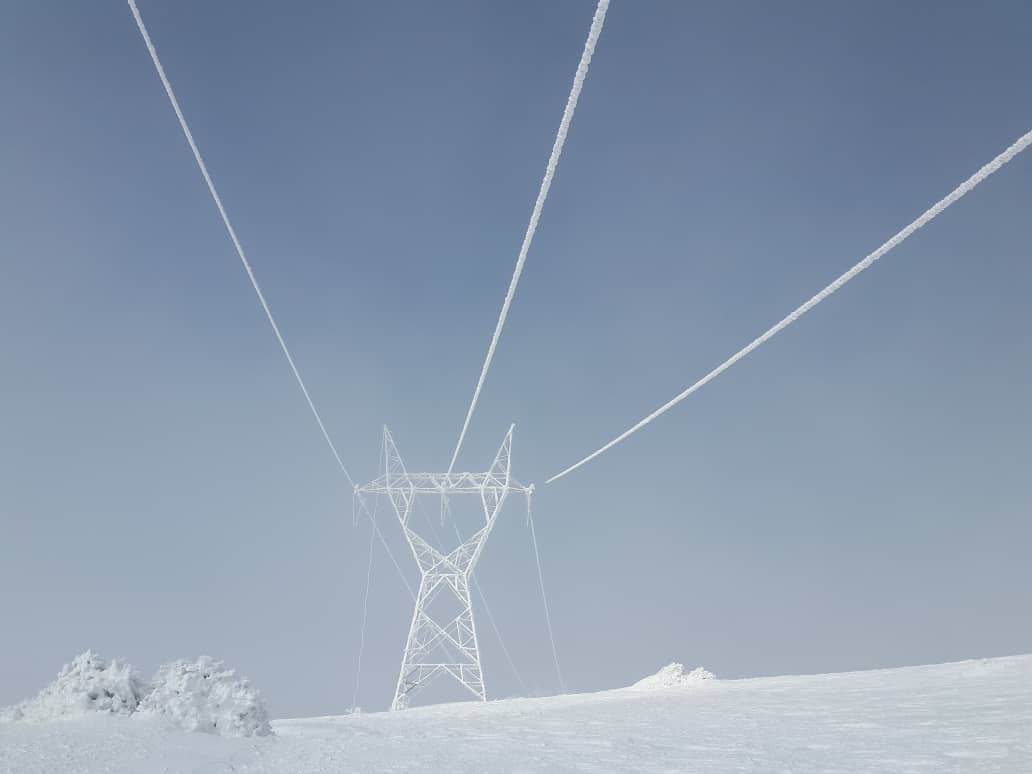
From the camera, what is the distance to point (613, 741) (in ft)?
27.7

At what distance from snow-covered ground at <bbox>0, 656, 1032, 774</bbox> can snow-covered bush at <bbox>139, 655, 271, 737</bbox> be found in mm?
283

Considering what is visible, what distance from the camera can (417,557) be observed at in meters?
33.9

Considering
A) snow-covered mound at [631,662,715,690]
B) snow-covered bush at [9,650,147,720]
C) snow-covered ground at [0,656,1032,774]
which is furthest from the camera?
snow-covered mound at [631,662,715,690]

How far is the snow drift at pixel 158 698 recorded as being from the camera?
820 centimetres

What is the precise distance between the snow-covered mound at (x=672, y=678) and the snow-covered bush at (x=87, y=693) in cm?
1533

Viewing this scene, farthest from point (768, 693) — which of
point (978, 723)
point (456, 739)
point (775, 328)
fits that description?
point (456, 739)

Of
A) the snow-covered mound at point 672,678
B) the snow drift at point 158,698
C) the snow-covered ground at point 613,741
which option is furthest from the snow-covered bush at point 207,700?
the snow-covered mound at point 672,678

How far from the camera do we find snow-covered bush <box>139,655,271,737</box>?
828 centimetres

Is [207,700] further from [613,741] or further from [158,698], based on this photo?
[613,741]

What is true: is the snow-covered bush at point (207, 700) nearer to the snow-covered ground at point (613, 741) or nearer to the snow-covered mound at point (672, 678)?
the snow-covered ground at point (613, 741)

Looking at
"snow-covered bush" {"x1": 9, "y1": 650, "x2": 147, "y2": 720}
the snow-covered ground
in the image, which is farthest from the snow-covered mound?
"snow-covered bush" {"x1": 9, "y1": 650, "x2": 147, "y2": 720}

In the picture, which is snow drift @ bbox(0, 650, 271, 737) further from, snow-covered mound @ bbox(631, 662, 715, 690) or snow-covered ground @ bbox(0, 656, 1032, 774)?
snow-covered mound @ bbox(631, 662, 715, 690)

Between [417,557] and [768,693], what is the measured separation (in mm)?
22066

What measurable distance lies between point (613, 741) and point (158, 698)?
4.84 metres
